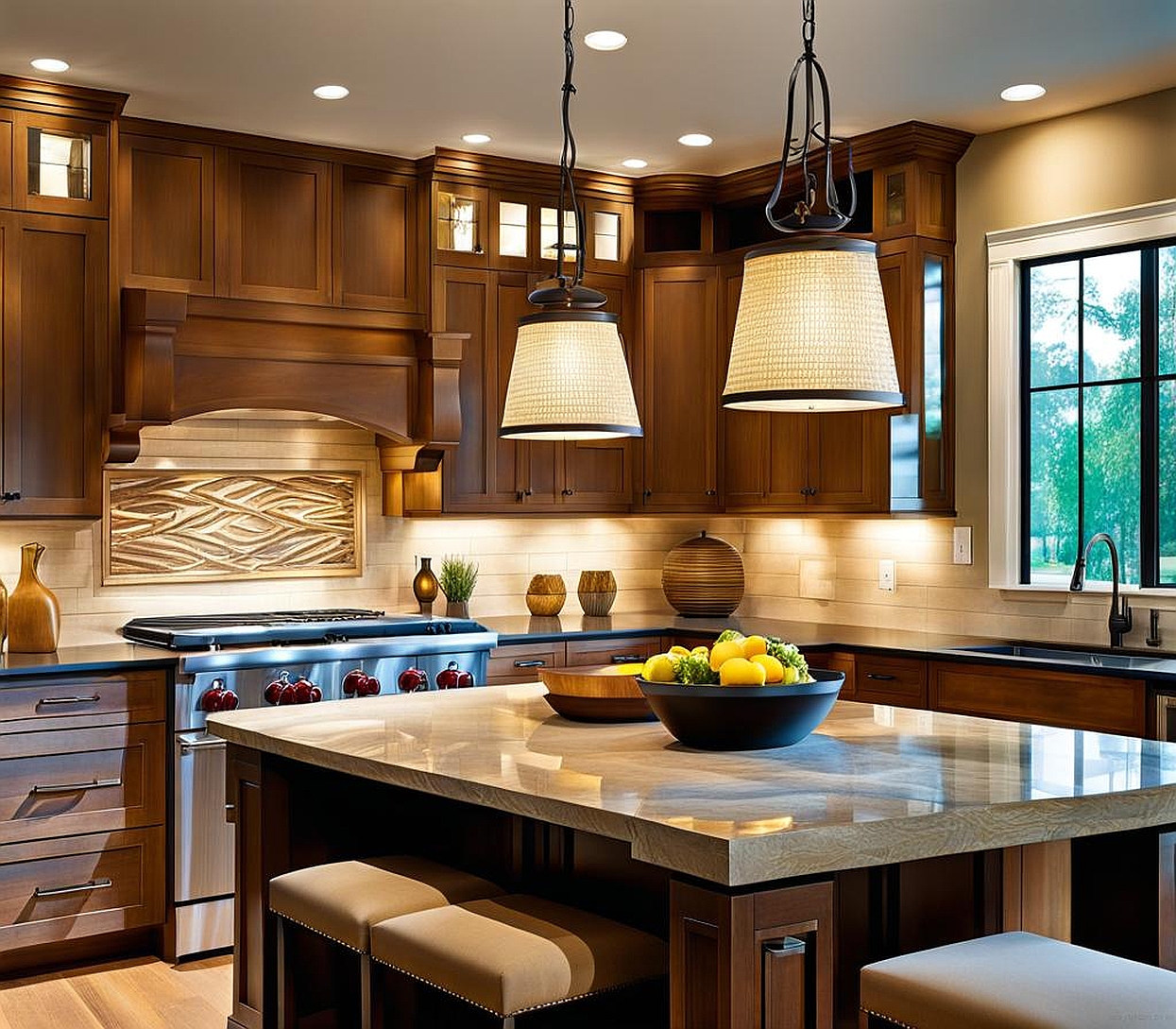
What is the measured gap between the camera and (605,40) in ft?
14.1

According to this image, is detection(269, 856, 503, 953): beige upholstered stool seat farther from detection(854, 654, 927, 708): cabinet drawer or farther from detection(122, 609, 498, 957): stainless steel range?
detection(854, 654, 927, 708): cabinet drawer

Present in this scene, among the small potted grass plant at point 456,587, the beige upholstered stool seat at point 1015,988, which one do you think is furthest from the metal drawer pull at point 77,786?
the beige upholstered stool seat at point 1015,988

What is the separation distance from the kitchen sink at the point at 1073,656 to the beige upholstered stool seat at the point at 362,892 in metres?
2.28

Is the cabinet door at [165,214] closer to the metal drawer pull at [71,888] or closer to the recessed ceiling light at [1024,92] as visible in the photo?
the metal drawer pull at [71,888]

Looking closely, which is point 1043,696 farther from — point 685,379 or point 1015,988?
point 1015,988

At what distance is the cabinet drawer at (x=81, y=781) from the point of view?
436cm

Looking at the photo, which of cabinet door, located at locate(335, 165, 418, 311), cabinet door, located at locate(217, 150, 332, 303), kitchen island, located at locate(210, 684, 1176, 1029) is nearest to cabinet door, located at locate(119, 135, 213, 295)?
cabinet door, located at locate(217, 150, 332, 303)

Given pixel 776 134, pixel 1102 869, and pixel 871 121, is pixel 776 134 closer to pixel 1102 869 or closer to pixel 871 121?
pixel 871 121

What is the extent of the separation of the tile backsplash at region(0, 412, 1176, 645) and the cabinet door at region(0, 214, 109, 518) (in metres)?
0.32

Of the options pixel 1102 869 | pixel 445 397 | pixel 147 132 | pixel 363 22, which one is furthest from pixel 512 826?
pixel 147 132

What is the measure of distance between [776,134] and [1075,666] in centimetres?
232

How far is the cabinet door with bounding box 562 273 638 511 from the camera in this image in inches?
237

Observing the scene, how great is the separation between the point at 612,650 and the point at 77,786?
209cm

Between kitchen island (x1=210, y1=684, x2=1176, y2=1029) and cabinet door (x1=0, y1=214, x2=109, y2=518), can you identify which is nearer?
kitchen island (x1=210, y1=684, x2=1176, y2=1029)
